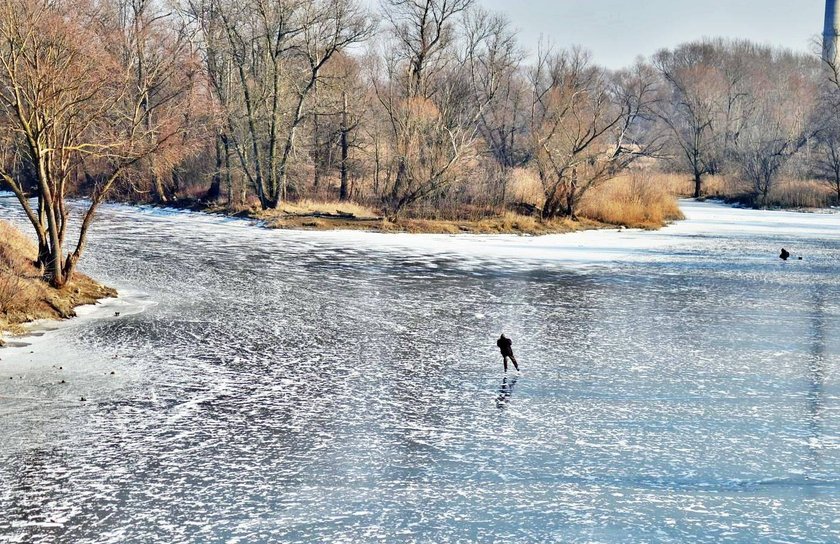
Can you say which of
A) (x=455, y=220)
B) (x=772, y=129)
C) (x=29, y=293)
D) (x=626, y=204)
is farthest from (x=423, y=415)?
(x=772, y=129)

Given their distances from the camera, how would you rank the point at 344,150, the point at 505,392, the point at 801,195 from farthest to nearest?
the point at 801,195 < the point at 344,150 < the point at 505,392

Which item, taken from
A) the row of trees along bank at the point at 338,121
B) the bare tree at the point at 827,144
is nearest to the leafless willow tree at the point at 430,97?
the row of trees along bank at the point at 338,121

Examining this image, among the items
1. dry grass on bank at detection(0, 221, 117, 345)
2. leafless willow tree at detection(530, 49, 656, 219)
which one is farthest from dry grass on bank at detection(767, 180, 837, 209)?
dry grass on bank at detection(0, 221, 117, 345)

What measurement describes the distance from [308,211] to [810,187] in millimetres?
27806

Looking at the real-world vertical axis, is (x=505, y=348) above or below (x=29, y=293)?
below

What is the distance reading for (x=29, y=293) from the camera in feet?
38.5

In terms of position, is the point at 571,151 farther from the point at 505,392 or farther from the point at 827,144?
the point at 827,144

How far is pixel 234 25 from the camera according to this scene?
3334cm

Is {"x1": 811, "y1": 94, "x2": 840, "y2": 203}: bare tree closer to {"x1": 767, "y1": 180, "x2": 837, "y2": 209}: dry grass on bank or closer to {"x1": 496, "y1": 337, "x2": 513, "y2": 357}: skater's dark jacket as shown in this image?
{"x1": 767, "y1": 180, "x2": 837, "y2": 209}: dry grass on bank

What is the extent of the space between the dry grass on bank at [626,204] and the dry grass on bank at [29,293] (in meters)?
21.2

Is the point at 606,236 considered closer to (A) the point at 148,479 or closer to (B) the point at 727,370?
(B) the point at 727,370

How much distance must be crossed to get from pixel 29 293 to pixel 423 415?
23.2 ft

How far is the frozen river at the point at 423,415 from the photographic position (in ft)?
17.3

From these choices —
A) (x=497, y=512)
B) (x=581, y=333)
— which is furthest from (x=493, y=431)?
(x=581, y=333)
